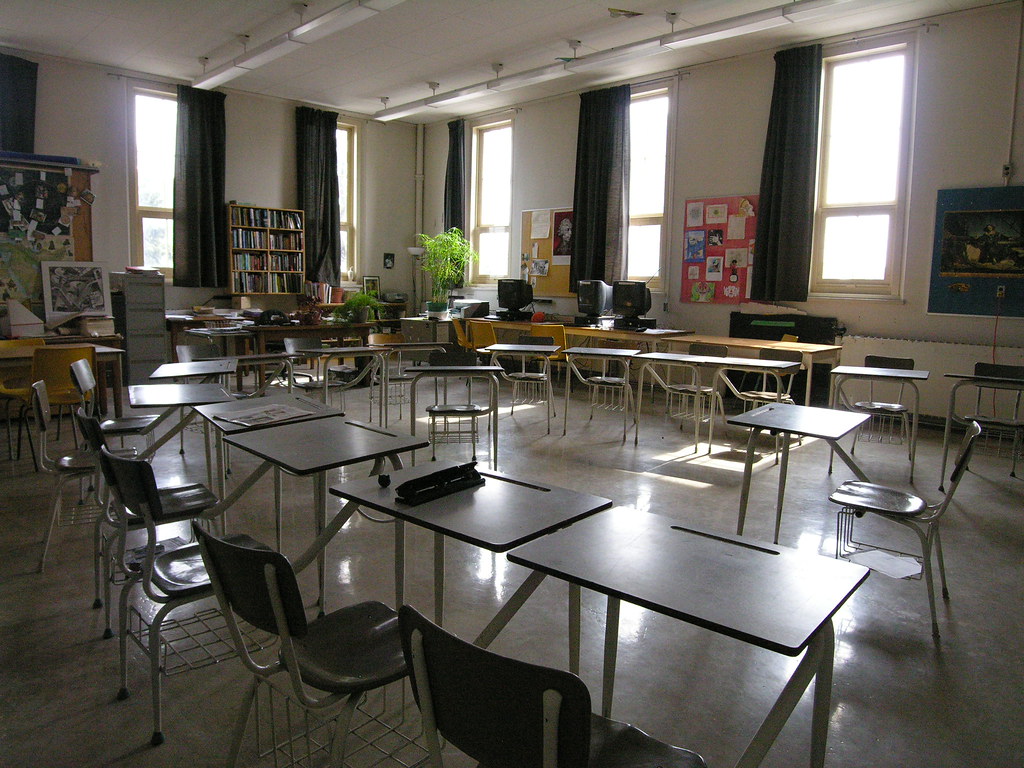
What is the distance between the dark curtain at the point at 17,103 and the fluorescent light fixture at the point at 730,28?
22.8 ft

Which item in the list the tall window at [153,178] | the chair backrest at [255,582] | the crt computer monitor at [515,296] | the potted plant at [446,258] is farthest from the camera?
the potted plant at [446,258]

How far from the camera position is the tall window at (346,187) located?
11.1 metres

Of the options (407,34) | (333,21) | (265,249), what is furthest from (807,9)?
(265,249)

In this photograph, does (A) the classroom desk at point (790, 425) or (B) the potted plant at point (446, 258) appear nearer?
(A) the classroom desk at point (790, 425)

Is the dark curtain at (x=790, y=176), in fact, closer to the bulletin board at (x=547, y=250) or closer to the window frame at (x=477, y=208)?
the bulletin board at (x=547, y=250)

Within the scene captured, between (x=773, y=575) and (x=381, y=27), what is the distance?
23.9 feet

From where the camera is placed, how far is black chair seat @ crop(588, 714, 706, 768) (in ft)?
4.41

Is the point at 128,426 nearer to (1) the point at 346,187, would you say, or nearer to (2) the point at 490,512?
(2) the point at 490,512

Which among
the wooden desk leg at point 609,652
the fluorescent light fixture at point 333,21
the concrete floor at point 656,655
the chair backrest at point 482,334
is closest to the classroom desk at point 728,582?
the wooden desk leg at point 609,652

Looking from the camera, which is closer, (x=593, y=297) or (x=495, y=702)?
(x=495, y=702)

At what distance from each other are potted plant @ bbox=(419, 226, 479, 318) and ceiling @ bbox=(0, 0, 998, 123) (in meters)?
2.19

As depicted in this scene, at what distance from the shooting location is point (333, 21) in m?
6.66

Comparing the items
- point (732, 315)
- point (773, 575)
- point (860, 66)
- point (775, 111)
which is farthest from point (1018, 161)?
point (773, 575)

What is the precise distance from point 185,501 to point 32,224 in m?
5.77
